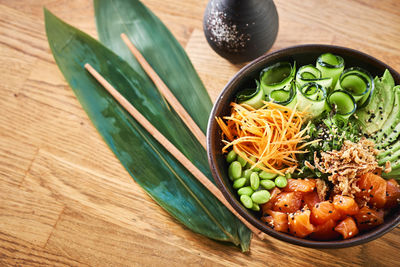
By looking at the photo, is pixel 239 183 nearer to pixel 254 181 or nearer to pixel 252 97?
pixel 254 181

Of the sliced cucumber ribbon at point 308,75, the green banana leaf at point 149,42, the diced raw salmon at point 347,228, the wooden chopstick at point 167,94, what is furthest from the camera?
the green banana leaf at point 149,42

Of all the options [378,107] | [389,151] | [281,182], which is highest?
[378,107]

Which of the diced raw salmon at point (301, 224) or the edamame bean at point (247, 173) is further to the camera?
the edamame bean at point (247, 173)

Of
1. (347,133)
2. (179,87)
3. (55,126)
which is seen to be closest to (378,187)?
(347,133)

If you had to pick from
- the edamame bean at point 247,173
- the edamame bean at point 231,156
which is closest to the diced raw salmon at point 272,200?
the edamame bean at point 247,173

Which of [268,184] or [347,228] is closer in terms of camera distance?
[347,228]

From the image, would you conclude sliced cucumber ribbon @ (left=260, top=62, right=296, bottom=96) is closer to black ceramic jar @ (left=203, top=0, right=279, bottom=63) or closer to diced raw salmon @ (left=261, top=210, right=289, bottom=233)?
black ceramic jar @ (left=203, top=0, right=279, bottom=63)

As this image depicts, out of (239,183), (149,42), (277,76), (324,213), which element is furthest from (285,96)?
(149,42)

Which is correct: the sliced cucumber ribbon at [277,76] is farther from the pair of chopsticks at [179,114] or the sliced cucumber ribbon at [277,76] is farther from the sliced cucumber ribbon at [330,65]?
the pair of chopsticks at [179,114]
